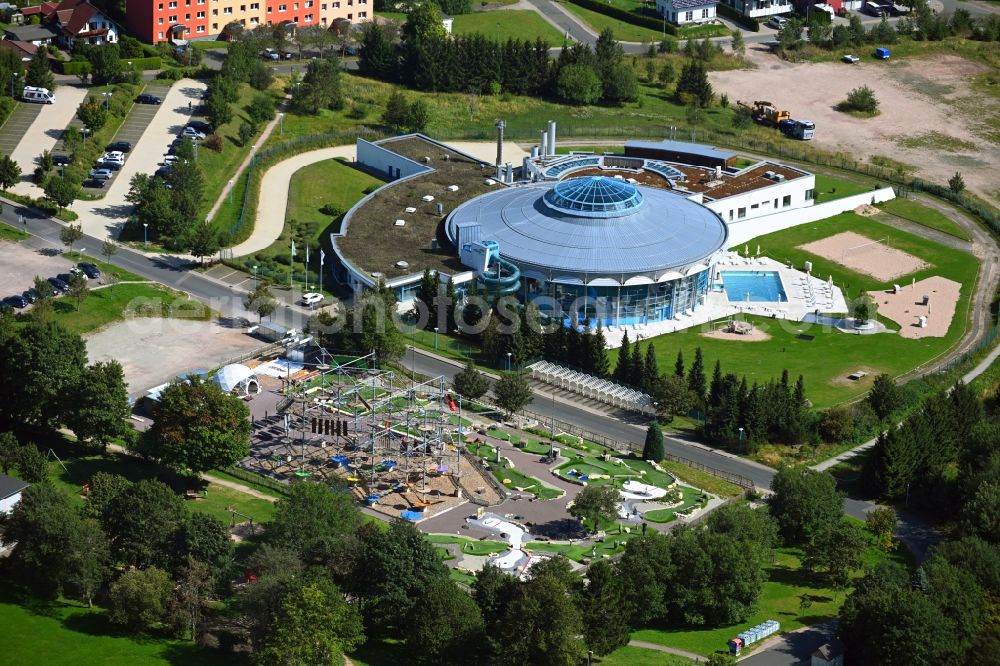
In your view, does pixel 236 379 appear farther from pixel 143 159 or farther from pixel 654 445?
pixel 143 159

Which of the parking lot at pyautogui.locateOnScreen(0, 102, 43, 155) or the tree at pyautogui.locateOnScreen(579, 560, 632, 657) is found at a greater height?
the parking lot at pyautogui.locateOnScreen(0, 102, 43, 155)

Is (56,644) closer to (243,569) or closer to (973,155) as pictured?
(243,569)

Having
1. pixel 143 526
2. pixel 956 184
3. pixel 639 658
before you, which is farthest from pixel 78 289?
pixel 956 184

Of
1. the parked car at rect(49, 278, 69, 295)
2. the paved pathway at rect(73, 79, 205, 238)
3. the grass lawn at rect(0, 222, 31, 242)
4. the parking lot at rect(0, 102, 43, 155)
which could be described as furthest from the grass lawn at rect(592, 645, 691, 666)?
the parking lot at rect(0, 102, 43, 155)

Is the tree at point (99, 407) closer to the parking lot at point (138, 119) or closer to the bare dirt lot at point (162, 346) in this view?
the bare dirt lot at point (162, 346)

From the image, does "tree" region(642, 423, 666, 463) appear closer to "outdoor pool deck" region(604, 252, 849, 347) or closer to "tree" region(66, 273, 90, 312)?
"outdoor pool deck" region(604, 252, 849, 347)

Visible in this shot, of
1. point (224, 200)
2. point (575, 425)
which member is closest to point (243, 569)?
point (575, 425)
